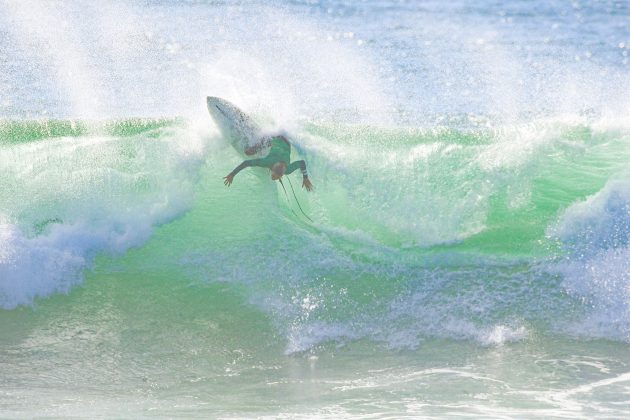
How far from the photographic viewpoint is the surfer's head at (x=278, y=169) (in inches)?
305

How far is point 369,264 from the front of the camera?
763cm

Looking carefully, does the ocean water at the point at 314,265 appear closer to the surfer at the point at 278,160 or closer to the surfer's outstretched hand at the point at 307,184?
the surfer's outstretched hand at the point at 307,184

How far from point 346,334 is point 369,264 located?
902 mm

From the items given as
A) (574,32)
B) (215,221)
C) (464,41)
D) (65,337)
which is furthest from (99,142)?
(574,32)

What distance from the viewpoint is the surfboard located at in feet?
26.2

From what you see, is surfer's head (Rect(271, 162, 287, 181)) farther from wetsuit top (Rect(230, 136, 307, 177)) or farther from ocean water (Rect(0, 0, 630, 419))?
ocean water (Rect(0, 0, 630, 419))

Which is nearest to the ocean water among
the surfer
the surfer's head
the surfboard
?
the surfboard

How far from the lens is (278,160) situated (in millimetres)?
7844

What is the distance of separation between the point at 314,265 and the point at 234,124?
1541 mm

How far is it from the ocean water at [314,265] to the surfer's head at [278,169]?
391 mm

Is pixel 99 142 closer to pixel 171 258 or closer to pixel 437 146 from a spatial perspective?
pixel 171 258

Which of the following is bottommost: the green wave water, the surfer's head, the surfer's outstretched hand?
the green wave water

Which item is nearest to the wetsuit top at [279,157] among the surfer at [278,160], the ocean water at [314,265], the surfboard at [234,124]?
the surfer at [278,160]

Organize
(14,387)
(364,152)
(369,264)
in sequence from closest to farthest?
(14,387), (369,264), (364,152)
